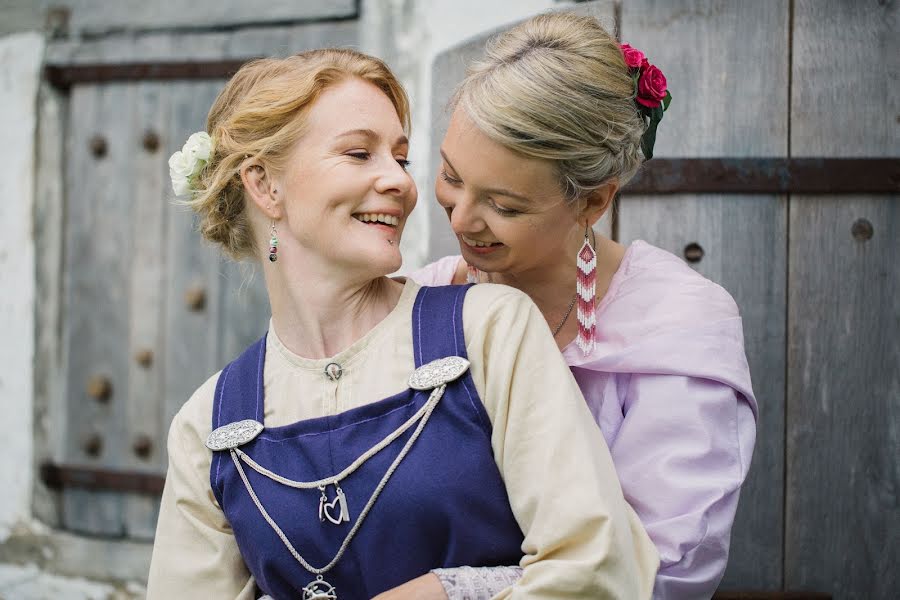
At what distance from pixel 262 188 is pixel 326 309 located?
0.25 meters

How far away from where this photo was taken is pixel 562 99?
1.76 meters

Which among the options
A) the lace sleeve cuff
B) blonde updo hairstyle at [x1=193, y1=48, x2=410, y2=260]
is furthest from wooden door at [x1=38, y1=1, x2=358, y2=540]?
the lace sleeve cuff

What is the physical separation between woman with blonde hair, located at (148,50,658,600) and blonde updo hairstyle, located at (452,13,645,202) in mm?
191

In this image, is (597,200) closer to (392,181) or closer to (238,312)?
(392,181)

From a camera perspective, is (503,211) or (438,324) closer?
(438,324)

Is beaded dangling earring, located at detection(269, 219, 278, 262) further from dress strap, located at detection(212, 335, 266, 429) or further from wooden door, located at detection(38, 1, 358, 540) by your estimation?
wooden door, located at detection(38, 1, 358, 540)

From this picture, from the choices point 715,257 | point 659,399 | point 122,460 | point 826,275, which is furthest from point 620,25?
point 122,460

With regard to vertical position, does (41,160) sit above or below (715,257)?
above

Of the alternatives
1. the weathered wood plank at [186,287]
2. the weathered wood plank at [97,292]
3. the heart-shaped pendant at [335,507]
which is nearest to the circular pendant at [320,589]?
the heart-shaped pendant at [335,507]

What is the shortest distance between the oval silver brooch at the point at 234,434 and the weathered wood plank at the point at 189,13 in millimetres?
1763

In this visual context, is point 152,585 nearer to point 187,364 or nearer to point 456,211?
point 456,211

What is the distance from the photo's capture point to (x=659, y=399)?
5.78ft

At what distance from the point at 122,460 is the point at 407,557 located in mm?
2207

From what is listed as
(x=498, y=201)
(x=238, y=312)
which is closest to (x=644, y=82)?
(x=498, y=201)
